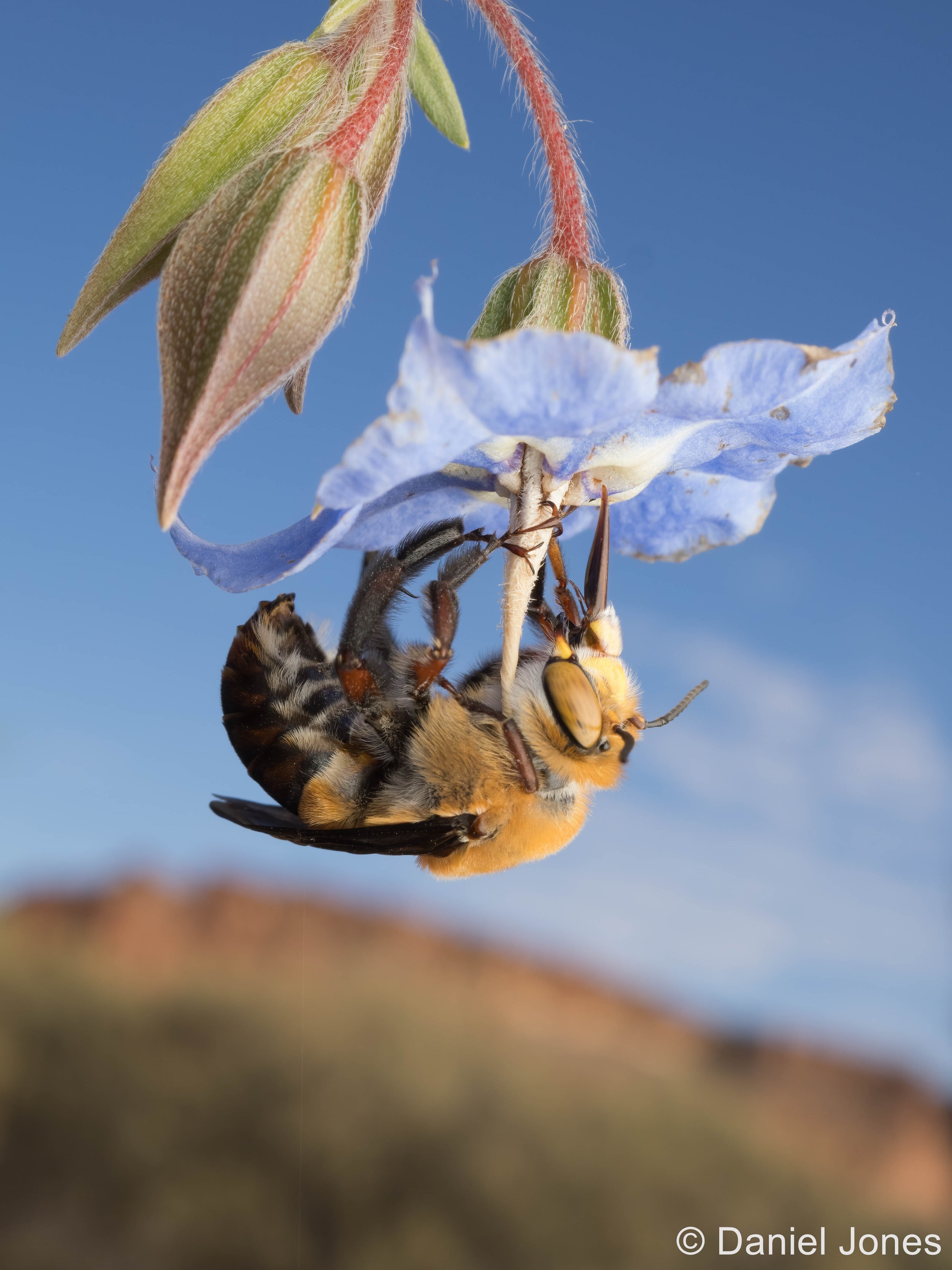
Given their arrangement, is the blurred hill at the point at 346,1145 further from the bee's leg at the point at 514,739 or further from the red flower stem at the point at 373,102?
the red flower stem at the point at 373,102

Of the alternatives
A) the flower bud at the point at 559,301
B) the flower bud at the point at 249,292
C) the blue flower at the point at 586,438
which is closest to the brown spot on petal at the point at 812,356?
the blue flower at the point at 586,438

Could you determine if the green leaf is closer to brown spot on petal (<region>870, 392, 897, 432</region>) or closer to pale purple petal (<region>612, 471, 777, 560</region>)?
pale purple petal (<region>612, 471, 777, 560</region>)

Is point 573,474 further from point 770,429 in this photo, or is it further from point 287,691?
point 287,691

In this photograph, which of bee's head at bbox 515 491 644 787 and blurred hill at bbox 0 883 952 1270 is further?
blurred hill at bbox 0 883 952 1270

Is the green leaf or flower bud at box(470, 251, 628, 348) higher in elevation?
the green leaf

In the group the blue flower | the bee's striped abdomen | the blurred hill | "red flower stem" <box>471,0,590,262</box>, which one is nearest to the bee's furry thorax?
the bee's striped abdomen

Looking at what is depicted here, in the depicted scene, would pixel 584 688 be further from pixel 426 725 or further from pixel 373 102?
pixel 373 102
